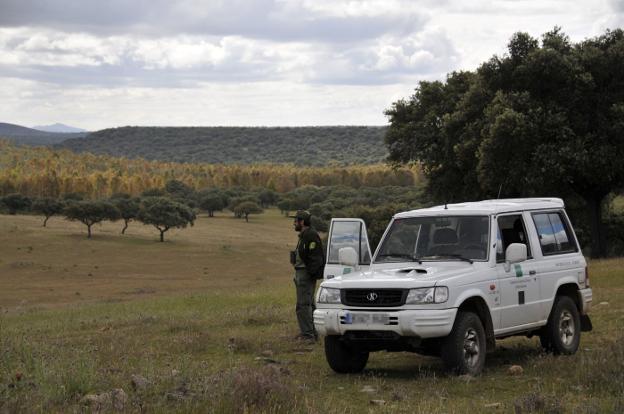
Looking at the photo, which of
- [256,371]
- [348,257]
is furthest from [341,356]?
[256,371]

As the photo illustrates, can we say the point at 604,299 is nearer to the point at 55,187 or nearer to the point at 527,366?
the point at 527,366

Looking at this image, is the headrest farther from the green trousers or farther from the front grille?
the green trousers

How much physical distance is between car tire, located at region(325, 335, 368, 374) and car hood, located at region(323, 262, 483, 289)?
0.73 m

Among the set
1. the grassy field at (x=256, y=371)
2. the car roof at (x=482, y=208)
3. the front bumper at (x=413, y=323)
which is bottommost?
A: the grassy field at (x=256, y=371)

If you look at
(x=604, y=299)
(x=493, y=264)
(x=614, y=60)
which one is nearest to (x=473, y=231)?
(x=493, y=264)

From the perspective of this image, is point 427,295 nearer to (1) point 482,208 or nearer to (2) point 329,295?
(2) point 329,295

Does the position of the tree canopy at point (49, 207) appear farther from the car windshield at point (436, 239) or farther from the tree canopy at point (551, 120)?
the car windshield at point (436, 239)

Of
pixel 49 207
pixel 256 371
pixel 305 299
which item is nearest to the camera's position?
pixel 256 371

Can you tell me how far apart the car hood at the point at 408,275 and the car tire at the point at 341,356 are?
2.38 feet

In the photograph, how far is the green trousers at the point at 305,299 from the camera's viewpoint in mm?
14336

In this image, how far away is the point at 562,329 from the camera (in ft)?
40.2

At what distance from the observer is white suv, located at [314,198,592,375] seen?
33.3 ft

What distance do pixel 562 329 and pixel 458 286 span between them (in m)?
2.72

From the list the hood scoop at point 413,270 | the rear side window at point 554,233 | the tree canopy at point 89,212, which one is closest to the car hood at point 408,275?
the hood scoop at point 413,270
